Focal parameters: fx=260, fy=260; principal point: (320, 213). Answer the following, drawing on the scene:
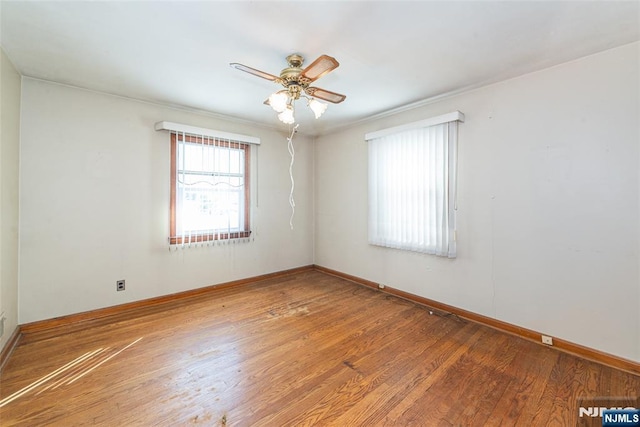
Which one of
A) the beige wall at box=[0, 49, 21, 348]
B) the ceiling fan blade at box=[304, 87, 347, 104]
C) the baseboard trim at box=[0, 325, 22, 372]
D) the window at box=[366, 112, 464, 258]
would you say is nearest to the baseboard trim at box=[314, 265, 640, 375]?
the window at box=[366, 112, 464, 258]

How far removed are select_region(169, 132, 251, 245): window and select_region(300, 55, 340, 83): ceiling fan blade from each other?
2.06 m

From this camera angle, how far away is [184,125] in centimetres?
329

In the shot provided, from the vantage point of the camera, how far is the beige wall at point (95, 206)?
8.34 ft

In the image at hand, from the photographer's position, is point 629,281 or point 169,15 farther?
point 629,281

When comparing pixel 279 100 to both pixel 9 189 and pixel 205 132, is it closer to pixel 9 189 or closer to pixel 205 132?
pixel 205 132

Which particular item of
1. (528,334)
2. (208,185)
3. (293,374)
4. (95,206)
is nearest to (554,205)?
(528,334)

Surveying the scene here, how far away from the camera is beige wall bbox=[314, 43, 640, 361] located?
2.00m

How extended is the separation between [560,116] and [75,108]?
4.70 metres

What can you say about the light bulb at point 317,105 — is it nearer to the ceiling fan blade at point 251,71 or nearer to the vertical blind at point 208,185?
the ceiling fan blade at point 251,71

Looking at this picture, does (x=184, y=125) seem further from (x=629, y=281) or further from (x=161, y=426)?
(x=629, y=281)

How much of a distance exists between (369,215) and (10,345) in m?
3.86

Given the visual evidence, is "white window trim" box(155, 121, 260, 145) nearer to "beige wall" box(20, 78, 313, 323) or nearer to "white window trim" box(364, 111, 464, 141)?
"beige wall" box(20, 78, 313, 323)

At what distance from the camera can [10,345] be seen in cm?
217

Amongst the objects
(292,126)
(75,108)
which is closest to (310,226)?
(292,126)
